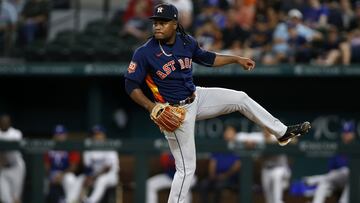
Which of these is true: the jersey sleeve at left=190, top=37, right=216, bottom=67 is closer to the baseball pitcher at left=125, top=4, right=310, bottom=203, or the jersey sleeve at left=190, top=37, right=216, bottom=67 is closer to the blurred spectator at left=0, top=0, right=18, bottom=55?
the baseball pitcher at left=125, top=4, right=310, bottom=203

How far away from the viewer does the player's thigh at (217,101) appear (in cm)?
755

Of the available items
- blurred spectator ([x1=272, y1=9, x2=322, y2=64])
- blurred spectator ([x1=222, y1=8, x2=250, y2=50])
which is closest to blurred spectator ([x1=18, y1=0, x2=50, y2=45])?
blurred spectator ([x1=222, y1=8, x2=250, y2=50])

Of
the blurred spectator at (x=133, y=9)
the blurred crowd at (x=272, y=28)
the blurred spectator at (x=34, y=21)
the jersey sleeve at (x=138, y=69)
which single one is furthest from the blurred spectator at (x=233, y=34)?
the jersey sleeve at (x=138, y=69)

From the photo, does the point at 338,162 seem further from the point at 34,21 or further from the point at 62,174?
the point at 34,21

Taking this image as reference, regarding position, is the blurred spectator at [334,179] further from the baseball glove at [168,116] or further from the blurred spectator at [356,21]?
the baseball glove at [168,116]

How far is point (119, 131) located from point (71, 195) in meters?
3.44

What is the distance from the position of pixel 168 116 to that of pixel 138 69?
430 mm

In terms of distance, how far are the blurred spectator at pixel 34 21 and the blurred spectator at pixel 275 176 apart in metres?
5.68

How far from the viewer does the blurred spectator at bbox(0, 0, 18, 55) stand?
15719mm

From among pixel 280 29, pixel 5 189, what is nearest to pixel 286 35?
pixel 280 29

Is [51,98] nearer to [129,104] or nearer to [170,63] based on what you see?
[129,104]

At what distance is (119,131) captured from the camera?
15656 millimetres

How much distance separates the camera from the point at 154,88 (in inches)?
291

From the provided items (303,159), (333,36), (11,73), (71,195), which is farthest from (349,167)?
(11,73)
